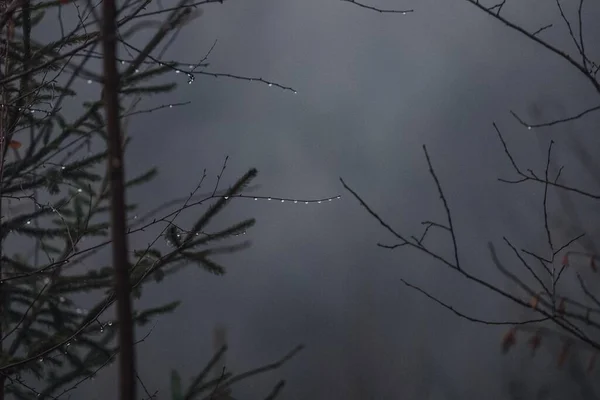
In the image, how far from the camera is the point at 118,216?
3.72 ft

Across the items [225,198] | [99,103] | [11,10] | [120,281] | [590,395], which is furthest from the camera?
[590,395]

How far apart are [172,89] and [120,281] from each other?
2856 millimetres

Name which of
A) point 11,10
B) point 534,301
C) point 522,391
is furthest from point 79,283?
point 522,391

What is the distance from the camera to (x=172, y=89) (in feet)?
12.5

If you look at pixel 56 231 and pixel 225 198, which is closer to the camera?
pixel 225 198

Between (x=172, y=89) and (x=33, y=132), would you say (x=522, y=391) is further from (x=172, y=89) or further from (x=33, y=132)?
(x=33, y=132)

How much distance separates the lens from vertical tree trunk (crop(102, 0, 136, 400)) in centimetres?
107

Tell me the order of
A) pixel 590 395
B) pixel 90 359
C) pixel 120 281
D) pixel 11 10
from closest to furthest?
pixel 120 281
pixel 11 10
pixel 90 359
pixel 590 395

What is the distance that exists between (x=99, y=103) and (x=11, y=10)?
132 cm

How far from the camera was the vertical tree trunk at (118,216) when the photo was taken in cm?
107

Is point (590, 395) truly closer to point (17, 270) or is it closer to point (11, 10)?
point (17, 270)

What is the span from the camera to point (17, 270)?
374 centimetres

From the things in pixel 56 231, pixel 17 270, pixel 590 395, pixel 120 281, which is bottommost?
pixel 120 281

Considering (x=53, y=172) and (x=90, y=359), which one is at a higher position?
(x=53, y=172)
